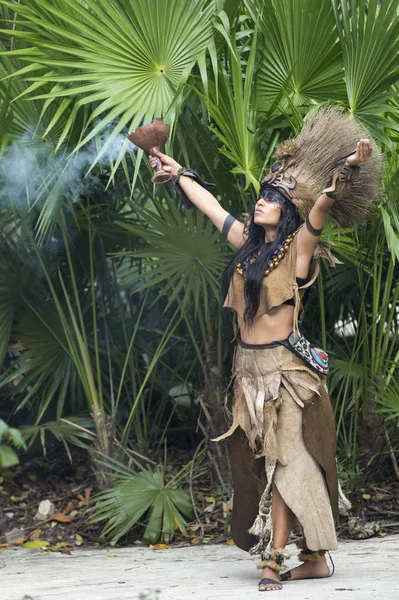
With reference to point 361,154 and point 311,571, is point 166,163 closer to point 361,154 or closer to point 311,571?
point 361,154

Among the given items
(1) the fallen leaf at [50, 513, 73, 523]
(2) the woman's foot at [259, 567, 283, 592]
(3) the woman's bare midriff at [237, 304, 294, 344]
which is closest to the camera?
(2) the woman's foot at [259, 567, 283, 592]

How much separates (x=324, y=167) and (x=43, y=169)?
5.49 ft

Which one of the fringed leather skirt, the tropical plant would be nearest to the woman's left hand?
the fringed leather skirt

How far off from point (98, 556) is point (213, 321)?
4.88 feet

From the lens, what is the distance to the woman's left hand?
3180 millimetres

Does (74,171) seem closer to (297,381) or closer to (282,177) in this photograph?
(282,177)

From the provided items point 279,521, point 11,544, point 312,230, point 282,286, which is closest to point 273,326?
point 282,286

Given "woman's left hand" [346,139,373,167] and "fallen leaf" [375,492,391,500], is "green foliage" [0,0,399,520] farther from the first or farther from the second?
"woman's left hand" [346,139,373,167]

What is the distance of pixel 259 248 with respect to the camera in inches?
141

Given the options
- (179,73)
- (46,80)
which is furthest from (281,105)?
(46,80)

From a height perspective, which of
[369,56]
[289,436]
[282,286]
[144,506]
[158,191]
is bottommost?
[144,506]

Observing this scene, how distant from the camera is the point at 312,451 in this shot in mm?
3494

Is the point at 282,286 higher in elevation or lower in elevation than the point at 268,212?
lower

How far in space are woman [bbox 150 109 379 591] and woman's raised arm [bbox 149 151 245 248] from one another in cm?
7
